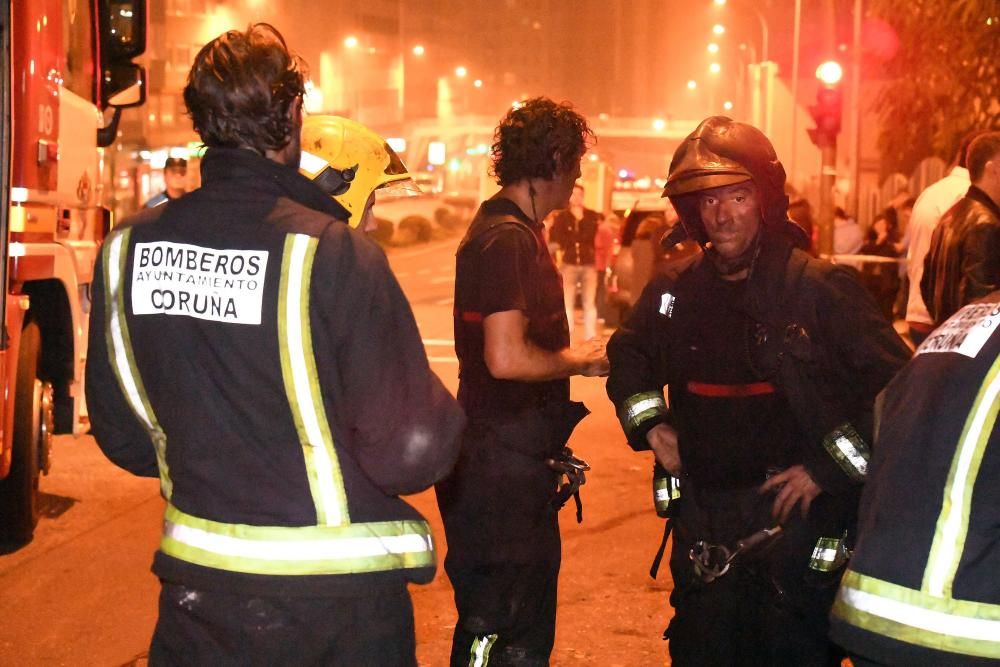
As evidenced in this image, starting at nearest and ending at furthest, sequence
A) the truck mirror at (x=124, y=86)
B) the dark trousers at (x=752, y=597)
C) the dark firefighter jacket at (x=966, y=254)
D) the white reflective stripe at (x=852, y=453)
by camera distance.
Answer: the white reflective stripe at (x=852, y=453) → the dark trousers at (x=752, y=597) → the dark firefighter jacket at (x=966, y=254) → the truck mirror at (x=124, y=86)

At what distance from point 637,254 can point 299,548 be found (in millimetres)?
12720

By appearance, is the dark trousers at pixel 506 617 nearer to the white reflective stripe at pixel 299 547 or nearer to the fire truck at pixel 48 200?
the white reflective stripe at pixel 299 547

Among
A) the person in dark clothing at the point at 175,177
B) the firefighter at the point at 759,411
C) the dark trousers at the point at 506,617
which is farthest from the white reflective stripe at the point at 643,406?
the person in dark clothing at the point at 175,177

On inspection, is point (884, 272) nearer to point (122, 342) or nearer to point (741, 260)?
point (741, 260)

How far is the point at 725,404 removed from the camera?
3.57 m

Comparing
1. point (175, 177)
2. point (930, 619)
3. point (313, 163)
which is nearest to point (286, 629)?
point (930, 619)

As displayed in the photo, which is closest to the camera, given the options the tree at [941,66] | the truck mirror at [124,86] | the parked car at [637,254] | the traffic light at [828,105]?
the truck mirror at [124,86]

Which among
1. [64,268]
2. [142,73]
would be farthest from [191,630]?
[142,73]

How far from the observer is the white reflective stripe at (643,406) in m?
3.83

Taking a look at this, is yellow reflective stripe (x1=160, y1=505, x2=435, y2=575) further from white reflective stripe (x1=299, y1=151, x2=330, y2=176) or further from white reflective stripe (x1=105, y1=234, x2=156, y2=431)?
white reflective stripe (x1=299, y1=151, x2=330, y2=176)

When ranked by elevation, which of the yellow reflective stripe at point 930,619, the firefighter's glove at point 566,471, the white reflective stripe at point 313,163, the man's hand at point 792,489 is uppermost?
the white reflective stripe at point 313,163

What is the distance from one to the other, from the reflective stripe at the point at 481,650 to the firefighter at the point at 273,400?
1377 mm

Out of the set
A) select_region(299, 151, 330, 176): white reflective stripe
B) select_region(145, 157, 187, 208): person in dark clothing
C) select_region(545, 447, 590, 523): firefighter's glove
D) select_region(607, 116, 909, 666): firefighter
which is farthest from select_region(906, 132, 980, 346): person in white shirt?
select_region(145, 157, 187, 208): person in dark clothing

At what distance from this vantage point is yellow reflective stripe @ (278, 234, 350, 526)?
7.64 feet
